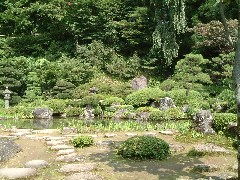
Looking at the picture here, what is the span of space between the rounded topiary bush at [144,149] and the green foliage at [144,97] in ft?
35.8

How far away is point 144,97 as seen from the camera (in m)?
18.3

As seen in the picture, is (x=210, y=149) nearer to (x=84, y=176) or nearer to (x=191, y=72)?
(x=84, y=176)

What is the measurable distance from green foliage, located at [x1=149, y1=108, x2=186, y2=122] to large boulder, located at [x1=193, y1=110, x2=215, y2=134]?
5525 millimetres

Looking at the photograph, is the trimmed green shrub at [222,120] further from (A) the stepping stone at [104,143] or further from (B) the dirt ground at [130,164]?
(A) the stepping stone at [104,143]

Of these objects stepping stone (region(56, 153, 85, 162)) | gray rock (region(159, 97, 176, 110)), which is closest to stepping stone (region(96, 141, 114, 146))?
stepping stone (region(56, 153, 85, 162))

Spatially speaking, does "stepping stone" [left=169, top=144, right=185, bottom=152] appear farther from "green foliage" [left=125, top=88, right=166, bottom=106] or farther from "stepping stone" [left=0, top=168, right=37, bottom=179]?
"green foliage" [left=125, top=88, right=166, bottom=106]

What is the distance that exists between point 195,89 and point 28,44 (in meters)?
13.3

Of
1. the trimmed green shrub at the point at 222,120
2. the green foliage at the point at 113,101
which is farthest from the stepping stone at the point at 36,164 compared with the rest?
the green foliage at the point at 113,101

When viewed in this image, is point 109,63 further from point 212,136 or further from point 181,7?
point 212,136

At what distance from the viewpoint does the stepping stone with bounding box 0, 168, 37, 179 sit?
578cm

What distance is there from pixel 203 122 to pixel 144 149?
3065 mm

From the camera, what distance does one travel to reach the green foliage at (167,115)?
15.3 meters

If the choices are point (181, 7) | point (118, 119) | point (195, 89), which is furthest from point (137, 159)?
point (195, 89)

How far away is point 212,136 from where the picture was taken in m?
9.19
